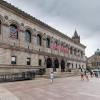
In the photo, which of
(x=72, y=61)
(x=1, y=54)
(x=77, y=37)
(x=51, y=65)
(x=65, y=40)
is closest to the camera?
(x=1, y=54)

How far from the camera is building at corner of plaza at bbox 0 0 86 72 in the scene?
30469 millimetres

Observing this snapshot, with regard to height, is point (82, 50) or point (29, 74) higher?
point (82, 50)

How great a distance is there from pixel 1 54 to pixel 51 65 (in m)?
17.4

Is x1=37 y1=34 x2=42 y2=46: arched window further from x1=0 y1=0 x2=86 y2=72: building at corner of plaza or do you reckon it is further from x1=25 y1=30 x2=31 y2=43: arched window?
x1=25 y1=30 x2=31 y2=43: arched window

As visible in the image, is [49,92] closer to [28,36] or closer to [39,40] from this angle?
[28,36]

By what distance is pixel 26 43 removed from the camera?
119ft

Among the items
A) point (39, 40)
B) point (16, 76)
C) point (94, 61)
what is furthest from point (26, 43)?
point (94, 61)

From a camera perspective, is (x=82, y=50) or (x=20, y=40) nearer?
(x=20, y=40)

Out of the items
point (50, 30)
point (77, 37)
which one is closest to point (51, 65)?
point (50, 30)

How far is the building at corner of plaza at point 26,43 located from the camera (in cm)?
3047

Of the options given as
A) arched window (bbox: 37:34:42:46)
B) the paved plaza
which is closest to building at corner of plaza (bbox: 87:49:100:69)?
arched window (bbox: 37:34:42:46)

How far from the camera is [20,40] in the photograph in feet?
112

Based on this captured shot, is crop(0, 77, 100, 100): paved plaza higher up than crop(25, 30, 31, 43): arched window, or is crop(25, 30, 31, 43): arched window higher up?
crop(25, 30, 31, 43): arched window

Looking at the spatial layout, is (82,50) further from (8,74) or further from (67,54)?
(8,74)
